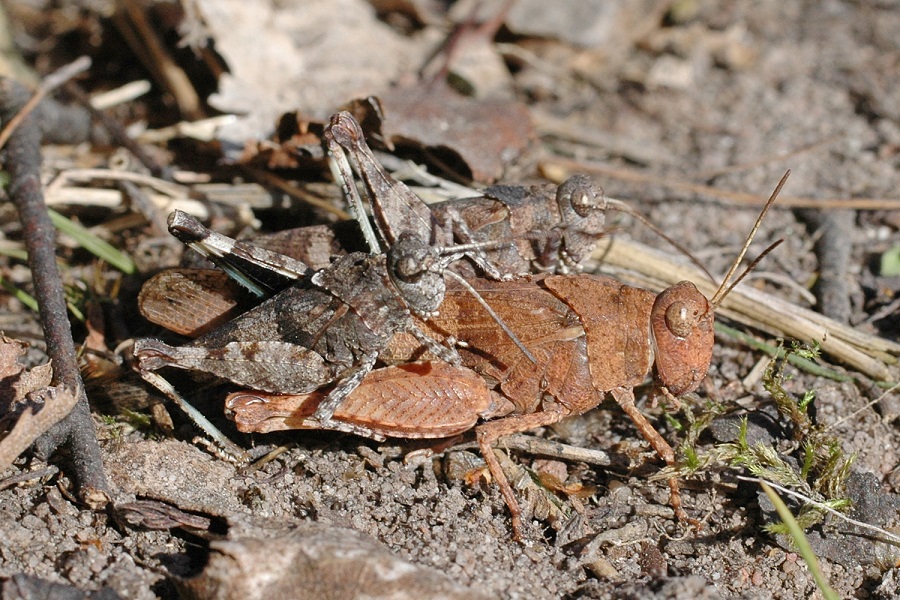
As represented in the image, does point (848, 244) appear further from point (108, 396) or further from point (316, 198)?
point (108, 396)

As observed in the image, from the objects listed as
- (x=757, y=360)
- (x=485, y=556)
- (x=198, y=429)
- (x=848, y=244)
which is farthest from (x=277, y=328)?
(x=848, y=244)

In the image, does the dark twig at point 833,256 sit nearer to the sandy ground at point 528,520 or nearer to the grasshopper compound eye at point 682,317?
the sandy ground at point 528,520

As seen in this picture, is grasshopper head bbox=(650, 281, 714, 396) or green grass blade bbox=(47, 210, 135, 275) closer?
grasshopper head bbox=(650, 281, 714, 396)

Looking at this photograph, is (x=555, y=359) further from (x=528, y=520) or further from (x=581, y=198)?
(x=581, y=198)

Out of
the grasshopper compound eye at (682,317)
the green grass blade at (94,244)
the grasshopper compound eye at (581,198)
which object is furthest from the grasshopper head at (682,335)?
the green grass blade at (94,244)

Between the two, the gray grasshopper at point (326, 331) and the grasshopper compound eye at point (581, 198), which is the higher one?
the grasshopper compound eye at point (581, 198)

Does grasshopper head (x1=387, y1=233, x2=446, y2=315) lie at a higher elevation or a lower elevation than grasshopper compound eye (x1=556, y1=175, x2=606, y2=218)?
lower

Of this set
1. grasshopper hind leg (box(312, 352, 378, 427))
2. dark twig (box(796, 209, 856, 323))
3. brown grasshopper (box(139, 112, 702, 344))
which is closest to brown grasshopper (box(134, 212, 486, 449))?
grasshopper hind leg (box(312, 352, 378, 427))

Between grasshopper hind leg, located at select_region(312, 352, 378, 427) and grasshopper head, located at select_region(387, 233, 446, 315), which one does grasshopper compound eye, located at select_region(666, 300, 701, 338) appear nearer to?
grasshopper head, located at select_region(387, 233, 446, 315)
